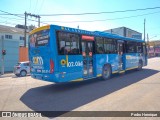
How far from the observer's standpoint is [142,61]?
1862cm

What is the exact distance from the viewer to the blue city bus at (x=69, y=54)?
8547mm

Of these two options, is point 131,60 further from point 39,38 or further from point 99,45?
point 39,38

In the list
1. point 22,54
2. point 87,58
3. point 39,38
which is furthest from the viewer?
point 22,54

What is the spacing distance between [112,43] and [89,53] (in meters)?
3.13

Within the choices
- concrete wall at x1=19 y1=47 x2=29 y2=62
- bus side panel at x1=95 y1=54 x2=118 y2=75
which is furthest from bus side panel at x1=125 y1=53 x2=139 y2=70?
concrete wall at x1=19 y1=47 x2=29 y2=62

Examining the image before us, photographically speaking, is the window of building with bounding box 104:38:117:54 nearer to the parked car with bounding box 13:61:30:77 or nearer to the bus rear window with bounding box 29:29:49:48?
the bus rear window with bounding box 29:29:49:48

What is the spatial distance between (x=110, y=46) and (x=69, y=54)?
481 centimetres

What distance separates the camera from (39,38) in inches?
368

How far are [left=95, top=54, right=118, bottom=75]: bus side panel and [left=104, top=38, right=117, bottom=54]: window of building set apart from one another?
1.03 ft

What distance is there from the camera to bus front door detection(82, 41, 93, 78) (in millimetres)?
10367

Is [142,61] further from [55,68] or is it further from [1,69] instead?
[1,69]

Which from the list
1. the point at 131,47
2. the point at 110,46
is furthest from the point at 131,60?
the point at 110,46

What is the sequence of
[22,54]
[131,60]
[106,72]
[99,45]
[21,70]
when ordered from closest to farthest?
[99,45], [106,72], [131,60], [21,70], [22,54]

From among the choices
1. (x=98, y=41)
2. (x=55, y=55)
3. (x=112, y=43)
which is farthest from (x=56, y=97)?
(x=112, y=43)
